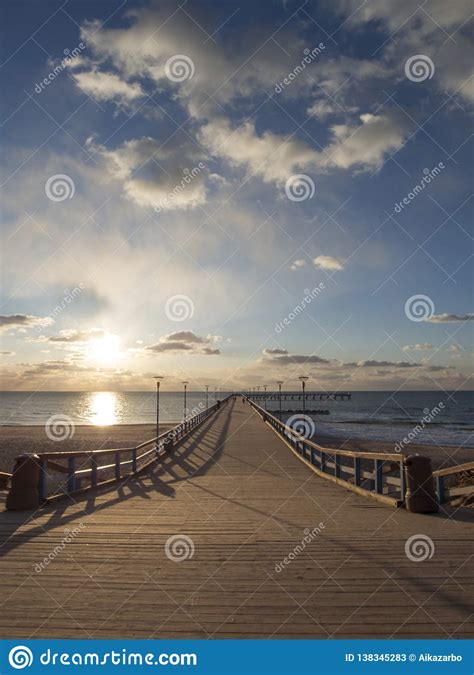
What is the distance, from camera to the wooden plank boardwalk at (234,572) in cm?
421

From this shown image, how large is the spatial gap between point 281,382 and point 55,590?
157 ft

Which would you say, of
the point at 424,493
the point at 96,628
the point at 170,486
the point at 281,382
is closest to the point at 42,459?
the point at 170,486

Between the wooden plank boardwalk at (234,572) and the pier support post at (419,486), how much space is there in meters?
0.27

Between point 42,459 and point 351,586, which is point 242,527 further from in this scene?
point 42,459

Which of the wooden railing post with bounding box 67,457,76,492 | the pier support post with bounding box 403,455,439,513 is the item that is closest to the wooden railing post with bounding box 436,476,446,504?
the pier support post with bounding box 403,455,439,513

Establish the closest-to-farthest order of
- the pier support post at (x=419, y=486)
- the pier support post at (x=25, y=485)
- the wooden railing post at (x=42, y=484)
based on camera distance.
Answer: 1. the pier support post at (x=419, y=486)
2. the pier support post at (x=25, y=485)
3. the wooden railing post at (x=42, y=484)

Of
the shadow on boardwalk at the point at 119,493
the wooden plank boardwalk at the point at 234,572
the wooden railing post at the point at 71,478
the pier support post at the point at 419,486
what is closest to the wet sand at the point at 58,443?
the shadow on boardwalk at the point at 119,493

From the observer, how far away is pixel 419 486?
837 cm

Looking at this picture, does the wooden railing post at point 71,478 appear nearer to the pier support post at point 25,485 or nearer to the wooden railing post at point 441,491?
the pier support post at point 25,485

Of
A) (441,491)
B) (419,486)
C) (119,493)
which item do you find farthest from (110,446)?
(419,486)

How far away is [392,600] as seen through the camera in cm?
464

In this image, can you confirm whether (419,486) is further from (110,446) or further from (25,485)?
(110,446)

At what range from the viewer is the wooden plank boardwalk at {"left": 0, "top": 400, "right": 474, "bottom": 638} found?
13.8 feet

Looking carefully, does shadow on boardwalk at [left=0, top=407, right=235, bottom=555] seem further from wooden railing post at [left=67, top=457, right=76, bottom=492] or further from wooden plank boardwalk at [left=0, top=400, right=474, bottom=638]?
wooden railing post at [left=67, top=457, right=76, bottom=492]
